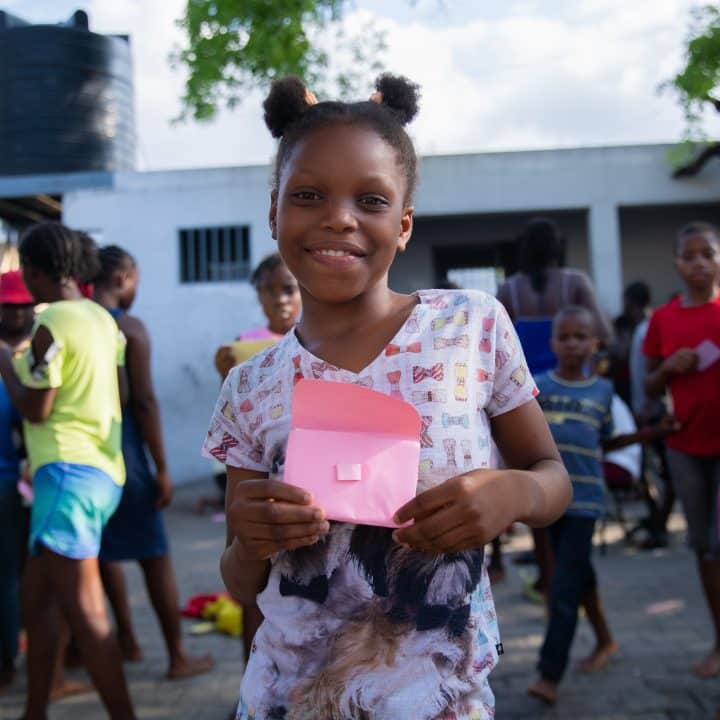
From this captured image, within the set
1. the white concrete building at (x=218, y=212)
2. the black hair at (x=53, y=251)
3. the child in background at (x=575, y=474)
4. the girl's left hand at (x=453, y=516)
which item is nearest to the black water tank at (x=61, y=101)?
the white concrete building at (x=218, y=212)

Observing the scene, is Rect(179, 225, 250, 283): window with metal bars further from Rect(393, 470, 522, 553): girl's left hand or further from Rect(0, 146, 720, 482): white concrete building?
Rect(393, 470, 522, 553): girl's left hand

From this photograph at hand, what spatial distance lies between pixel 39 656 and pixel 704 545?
8.84ft

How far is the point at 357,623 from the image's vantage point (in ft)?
4.55

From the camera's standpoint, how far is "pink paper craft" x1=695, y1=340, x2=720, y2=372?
12.3ft

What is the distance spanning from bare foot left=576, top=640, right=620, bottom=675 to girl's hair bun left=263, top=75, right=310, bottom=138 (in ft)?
9.75

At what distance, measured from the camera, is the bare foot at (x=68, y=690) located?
146 inches

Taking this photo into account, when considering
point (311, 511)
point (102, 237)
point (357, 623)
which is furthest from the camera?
point (102, 237)

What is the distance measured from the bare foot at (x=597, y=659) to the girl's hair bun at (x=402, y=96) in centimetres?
289

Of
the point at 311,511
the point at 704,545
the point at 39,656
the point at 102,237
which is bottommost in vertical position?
the point at 39,656

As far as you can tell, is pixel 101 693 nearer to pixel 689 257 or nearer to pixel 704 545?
pixel 704 545

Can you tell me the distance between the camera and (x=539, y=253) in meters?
4.32

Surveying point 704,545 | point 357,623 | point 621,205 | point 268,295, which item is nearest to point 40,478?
point 268,295

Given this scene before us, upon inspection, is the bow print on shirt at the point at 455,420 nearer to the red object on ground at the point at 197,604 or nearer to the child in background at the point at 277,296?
the child in background at the point at 277,296

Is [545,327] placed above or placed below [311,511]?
above
